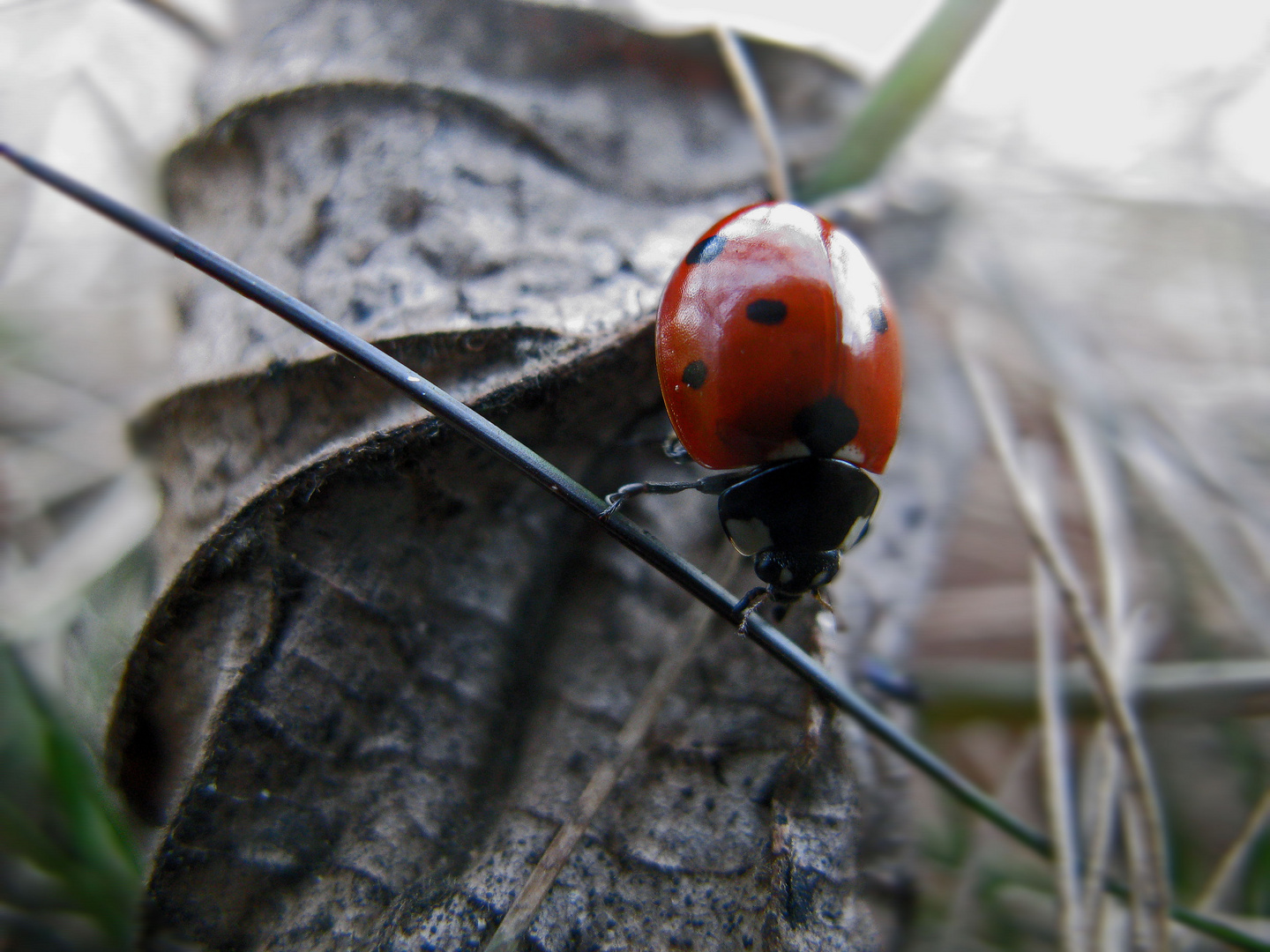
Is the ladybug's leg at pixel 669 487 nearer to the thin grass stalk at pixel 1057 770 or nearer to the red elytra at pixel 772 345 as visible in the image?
the red elytra at pixel 772 345

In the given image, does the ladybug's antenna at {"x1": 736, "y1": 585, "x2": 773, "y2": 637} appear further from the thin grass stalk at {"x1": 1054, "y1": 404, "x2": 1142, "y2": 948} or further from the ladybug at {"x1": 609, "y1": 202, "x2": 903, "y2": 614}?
the thin grass stalk at {"x1": 1054, "y1": 404, "x2": 1142, "y2": 948}

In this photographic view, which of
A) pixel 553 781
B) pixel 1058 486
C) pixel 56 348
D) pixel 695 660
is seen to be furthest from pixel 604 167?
pixel 1058 486

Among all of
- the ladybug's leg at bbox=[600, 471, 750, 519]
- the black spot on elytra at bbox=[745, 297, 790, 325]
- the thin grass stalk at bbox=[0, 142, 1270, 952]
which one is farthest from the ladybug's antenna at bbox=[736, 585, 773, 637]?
the black spot on elytra at bbox=[745, 297, 790, 325]

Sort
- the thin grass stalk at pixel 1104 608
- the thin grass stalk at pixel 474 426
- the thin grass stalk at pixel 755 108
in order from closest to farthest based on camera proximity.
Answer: the thin grass stalk at pixel 474 426
the thin grass stalk at pixel 1104 608
the thin grass stalk at pixel 755 108

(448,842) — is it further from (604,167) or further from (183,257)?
(604,167)

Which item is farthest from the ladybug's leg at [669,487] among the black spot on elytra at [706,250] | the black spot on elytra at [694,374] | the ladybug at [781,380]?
the black spot on elytra at [706,250]

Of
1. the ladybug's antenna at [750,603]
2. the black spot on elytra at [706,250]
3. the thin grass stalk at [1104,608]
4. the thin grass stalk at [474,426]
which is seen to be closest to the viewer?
the thin grass stalk at [474,426]
